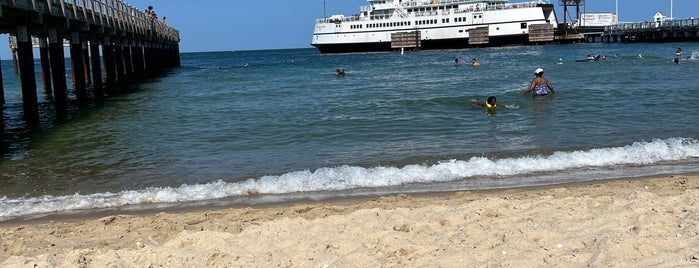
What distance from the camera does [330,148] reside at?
11070 mm

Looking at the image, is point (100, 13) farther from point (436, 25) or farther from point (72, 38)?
point (436, 25)

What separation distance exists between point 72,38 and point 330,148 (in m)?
13.8

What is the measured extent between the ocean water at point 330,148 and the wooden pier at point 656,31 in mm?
59752

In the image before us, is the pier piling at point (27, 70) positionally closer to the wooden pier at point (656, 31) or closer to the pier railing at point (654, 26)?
the wooden pier at point (656, 31)

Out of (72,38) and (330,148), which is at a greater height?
(72,38)

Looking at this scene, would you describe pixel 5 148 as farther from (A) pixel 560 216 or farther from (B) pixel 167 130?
(A) pixel 560 216

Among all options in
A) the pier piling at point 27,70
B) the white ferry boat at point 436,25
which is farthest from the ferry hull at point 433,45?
the pier piling at point 27,70

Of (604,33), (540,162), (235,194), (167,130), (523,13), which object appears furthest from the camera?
(604,33)

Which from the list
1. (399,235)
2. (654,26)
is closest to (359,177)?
(399,235)

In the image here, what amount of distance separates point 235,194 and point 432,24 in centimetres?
7690

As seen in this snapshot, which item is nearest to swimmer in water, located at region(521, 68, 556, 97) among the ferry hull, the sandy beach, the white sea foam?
the white sea foam

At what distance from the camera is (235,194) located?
25.3 ft

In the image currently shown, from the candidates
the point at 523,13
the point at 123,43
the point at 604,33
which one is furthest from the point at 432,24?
the point at 123,43

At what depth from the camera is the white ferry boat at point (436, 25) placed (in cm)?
7850
